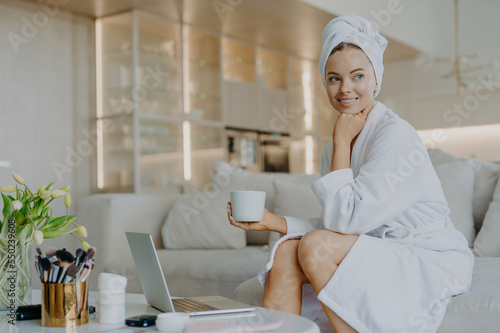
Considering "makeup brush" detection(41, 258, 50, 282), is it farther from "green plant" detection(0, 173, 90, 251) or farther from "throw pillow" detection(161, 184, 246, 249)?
"throw pillow" detection(161, 184, 246, 249)

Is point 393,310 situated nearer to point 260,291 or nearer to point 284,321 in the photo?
point 284,321

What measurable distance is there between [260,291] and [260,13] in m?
3.99

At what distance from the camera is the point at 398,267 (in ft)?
4.54

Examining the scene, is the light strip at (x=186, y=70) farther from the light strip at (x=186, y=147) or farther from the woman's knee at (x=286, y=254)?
the woman's knee at (x=286, y=254)

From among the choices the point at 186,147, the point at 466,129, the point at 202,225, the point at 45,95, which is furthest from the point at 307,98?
the point at 202,225

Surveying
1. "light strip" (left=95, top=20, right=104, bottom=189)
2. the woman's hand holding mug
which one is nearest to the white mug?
the woman's hand holding mug

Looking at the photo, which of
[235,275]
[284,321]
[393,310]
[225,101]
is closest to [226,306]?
[284,321]

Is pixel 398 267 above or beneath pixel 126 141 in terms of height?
beneath

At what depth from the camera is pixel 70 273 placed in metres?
1.21

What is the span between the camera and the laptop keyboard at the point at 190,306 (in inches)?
51.3

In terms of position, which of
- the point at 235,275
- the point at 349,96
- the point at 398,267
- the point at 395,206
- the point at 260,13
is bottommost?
the point at 235,275

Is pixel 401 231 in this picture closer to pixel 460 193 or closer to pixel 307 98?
pixel 460 193

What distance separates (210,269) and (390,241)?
1.09m

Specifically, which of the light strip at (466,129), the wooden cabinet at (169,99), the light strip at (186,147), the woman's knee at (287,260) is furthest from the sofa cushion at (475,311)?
the light strip at (466,129)
